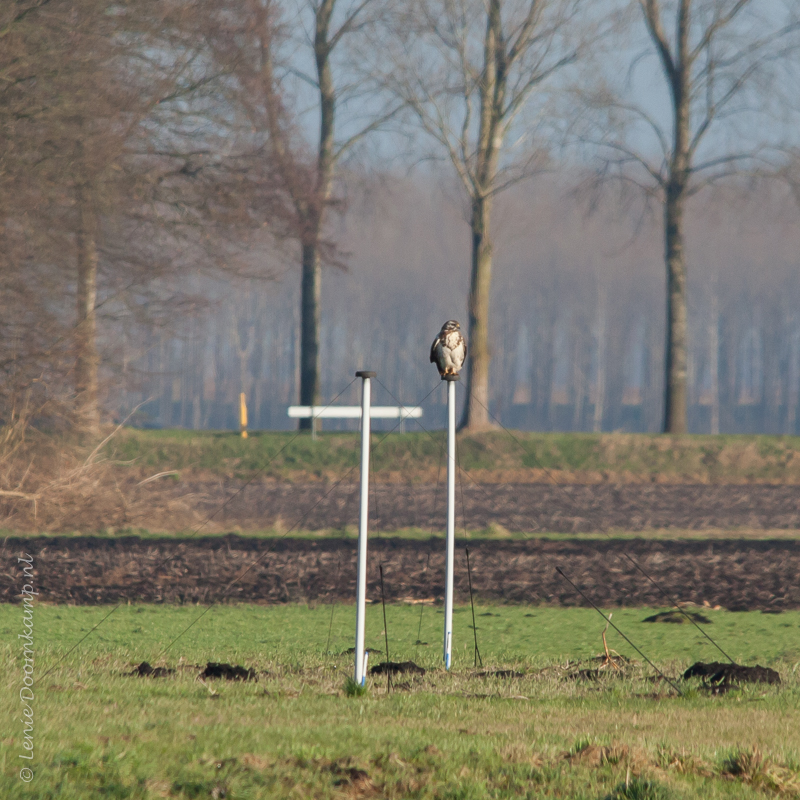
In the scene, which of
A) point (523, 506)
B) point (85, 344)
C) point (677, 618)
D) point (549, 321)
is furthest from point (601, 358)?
point (677, 618)

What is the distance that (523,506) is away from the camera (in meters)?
19.3

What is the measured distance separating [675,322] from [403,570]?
16.9 meters

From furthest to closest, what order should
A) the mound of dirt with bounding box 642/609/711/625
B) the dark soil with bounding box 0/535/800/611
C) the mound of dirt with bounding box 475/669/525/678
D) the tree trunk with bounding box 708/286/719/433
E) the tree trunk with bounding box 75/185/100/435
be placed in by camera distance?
1. the tree trunk with bounding box 708/286/719/433
2. the tree trunk with bounding box 75/185/100/435
3. the dark soil with bounding box 0/535/800/611
4. the mound of dirt with bounding box 642/609/711/625
5. the mound of dirt with bounding box 475/669/525/678

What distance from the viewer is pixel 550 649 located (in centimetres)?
898

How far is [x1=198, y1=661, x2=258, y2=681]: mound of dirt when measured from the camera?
7.41 m

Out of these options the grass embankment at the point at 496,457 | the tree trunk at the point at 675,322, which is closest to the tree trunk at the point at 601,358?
the tree trunk at the point at 675,322

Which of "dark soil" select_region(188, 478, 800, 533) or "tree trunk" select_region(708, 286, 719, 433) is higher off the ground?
"tree trunk" select_region(708, 286, 719, 433)

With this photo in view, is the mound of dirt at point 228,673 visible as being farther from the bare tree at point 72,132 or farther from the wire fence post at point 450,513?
the bare tree at point 72,132

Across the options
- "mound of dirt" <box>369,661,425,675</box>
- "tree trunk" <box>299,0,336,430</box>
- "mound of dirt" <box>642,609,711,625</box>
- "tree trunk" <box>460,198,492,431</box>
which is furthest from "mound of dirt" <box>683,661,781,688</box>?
"tree trunk" <box>299,0,336,430</box>

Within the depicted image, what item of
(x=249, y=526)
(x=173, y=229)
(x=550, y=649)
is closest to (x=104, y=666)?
(x=550, y=649)

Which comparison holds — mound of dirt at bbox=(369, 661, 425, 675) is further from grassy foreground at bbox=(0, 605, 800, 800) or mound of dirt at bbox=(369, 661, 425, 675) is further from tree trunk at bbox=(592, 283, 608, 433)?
tree trunk at bbox=(592, 283, 608, 433)

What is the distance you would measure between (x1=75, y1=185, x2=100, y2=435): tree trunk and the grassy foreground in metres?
6.04

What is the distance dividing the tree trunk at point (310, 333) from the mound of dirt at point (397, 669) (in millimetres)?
19223

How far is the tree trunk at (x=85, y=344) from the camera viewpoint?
593 inches
